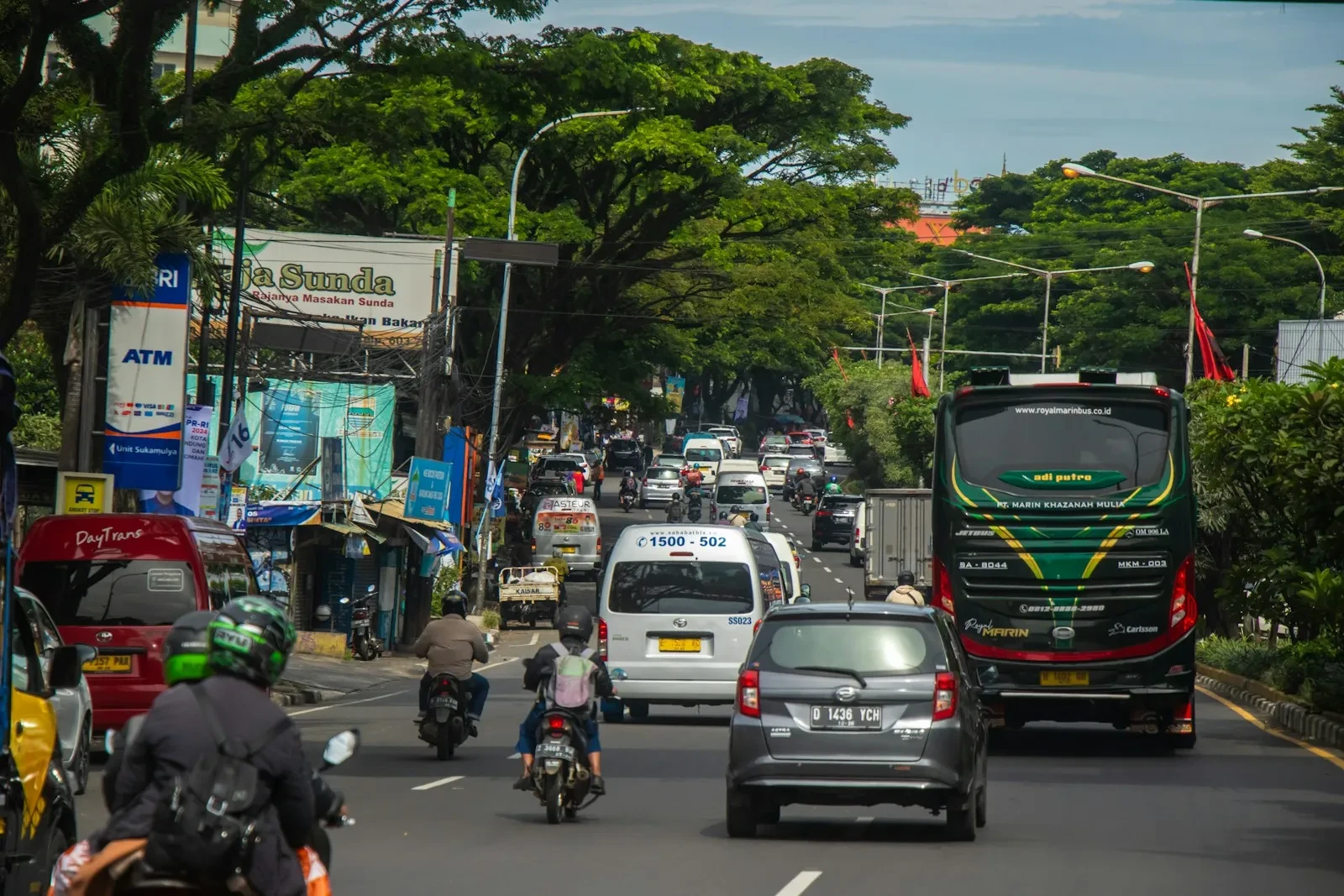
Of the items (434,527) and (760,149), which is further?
(760,149)

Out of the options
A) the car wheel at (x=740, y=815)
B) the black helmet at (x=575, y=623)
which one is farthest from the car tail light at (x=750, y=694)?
the black helmet at (x=575, y=623)

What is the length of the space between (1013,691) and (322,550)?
815 inches

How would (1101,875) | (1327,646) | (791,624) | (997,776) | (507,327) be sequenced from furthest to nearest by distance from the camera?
(507,327)
(1327,646)
(997,776)
(791,624)
(1101,875)

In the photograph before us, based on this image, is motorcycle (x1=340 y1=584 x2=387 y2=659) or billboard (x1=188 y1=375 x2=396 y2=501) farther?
billboard (x1=188 y1=375 x2=396 y2=501)

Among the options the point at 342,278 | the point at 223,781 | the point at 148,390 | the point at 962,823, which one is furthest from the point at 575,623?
the point at 342,278

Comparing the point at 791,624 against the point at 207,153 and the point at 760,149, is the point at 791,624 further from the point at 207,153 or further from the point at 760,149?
the point at 760,149

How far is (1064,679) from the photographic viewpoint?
1805 cm

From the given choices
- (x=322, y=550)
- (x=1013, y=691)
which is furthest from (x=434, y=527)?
(x=1013, y=691)

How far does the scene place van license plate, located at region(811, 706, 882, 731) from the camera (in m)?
12.1

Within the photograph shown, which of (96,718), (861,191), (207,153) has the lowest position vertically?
(96,718)

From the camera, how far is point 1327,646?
25.5m

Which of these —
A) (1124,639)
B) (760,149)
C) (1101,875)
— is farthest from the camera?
(760,149)

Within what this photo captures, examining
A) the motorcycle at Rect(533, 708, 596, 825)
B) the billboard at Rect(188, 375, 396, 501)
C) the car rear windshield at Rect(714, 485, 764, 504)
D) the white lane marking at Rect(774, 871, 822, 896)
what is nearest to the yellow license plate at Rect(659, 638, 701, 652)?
the motorcycle at Rect(533, 708, 596, 825)

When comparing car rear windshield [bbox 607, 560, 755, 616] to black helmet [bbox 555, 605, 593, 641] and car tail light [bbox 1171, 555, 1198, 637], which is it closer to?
car tail light [bbox 1171, 555, 1198, 637]
